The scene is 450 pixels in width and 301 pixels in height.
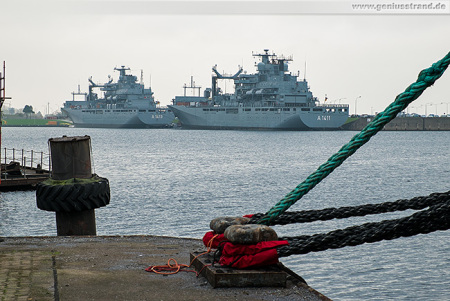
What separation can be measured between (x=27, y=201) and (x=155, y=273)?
23460 mm

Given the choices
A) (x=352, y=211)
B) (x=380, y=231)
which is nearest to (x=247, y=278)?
(x=380, y=231)

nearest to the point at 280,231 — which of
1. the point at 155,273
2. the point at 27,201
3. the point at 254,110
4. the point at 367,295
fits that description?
the point at 367,295

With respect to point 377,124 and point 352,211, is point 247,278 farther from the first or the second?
point 377,124

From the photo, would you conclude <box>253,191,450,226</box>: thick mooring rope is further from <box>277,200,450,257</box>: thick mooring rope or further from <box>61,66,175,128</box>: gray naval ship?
<box>61,66,175,128</box>: gray naval ship

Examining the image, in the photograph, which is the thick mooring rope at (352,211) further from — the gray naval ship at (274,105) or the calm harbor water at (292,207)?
the gray naval ship at (274,105)

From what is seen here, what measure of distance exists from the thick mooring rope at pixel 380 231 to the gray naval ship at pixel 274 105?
431 feet

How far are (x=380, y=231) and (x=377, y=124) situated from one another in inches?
40.0

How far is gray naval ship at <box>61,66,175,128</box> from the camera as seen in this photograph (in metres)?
176

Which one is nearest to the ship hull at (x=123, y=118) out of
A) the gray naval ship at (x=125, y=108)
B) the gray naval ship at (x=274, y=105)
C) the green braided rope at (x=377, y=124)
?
the gray naval ship at (x=125, y=108)

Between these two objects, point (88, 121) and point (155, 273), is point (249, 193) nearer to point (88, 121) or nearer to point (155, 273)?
point (155, 273)

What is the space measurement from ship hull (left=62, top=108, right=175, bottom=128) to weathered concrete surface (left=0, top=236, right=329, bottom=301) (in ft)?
554

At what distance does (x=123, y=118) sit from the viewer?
588ft

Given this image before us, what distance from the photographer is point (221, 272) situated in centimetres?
569

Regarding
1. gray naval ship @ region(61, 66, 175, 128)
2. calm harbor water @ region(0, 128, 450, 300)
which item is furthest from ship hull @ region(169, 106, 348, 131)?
calm harbor water @ region(0, 128, 450, 300)
